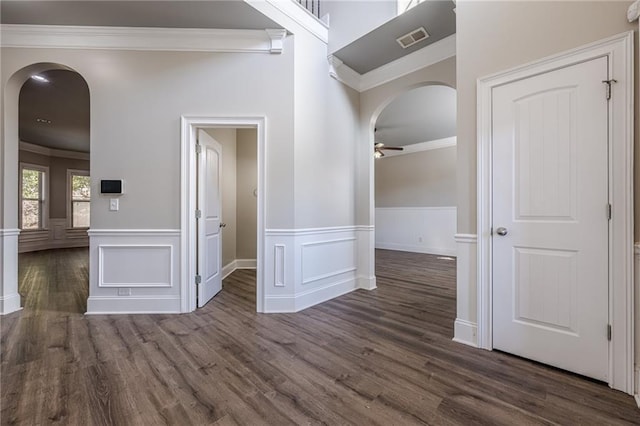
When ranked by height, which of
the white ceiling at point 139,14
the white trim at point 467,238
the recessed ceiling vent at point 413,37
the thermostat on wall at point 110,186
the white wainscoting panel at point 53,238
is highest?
the recessed ceiling vent at point 413,37

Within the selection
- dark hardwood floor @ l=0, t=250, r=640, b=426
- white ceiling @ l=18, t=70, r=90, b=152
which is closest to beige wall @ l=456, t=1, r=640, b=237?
dark hardwood floor @ l=0, t=250, r=640, b=426

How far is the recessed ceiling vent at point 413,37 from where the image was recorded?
2844mm

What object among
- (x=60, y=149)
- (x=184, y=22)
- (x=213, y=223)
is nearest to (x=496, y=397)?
A: (x=213, y=223)

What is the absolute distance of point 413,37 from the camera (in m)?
2.93

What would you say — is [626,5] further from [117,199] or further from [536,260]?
[117,199]

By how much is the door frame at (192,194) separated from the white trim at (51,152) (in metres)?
7.45

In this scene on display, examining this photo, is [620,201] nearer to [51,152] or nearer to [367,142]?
[367,142]

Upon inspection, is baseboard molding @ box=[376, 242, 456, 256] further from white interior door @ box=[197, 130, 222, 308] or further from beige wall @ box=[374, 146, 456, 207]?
white interior door @ box=[197, 130, 222, 308]

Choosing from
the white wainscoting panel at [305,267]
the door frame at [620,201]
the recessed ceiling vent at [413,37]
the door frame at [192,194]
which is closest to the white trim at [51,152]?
the door frame at [192,194]

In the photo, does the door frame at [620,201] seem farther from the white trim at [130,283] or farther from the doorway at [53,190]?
the doorway at [53,190]

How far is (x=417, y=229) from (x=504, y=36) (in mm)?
5731

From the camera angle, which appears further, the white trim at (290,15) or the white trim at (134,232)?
the white trim at (134,232)

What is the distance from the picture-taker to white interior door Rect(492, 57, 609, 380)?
1.67m

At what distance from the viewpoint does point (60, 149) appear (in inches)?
303
